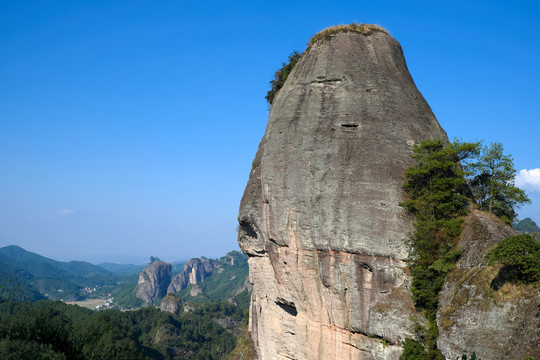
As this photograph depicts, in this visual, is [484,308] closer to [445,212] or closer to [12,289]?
[445,212]

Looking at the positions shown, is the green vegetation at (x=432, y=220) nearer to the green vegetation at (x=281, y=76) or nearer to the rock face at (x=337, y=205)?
the rock face at (x=337, y=205)

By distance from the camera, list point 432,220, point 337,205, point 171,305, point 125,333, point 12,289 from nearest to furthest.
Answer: point 432,220 → point 337,205 → point 12,289 → point 125,333 → point 171,305

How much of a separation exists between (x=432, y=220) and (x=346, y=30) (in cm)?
1364

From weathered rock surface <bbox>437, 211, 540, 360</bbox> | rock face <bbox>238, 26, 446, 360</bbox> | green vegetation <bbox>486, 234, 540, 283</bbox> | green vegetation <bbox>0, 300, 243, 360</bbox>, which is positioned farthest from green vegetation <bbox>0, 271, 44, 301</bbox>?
green vegetation <bbox>486, 234, 540, 283</bbox>

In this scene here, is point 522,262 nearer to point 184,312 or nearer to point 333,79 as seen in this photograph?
point 333,79

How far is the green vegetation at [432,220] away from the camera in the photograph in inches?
719

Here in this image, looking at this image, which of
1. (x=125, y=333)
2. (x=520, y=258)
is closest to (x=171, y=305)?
(x=125, y=333)

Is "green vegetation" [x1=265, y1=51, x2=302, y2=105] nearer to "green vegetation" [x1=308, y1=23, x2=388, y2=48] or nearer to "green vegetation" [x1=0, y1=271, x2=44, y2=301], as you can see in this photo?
"green vegetation" [x1=308, y1=23, x2=388, y2=48]

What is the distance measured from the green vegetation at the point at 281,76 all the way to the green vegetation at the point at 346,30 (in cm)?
247

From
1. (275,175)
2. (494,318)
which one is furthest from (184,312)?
(494,318)

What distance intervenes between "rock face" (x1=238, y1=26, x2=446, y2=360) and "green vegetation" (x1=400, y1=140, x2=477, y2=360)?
677 mm

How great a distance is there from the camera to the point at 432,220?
20.2 metres

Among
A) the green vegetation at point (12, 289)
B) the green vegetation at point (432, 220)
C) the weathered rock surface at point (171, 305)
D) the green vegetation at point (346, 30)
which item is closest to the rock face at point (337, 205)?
the green vegetation at point (346, 30)

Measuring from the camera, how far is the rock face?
20.3 metres
